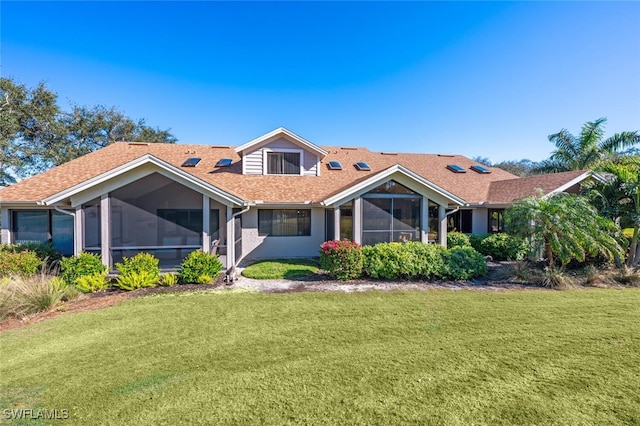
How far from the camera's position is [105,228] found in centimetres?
925

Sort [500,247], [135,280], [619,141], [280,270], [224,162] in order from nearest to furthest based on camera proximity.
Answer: [135,280] < [280,270] < [500,247] < [224,162] < [619,141]

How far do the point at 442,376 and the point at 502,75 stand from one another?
1489 cm

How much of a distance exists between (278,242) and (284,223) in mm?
1018

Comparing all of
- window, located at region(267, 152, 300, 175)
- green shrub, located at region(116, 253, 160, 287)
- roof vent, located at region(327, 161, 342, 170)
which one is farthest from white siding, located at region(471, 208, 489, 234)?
green shrub, located at region(116, 253, 160, 287)

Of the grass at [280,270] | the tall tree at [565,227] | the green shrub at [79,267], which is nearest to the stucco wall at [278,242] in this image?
the grass at [280,270]

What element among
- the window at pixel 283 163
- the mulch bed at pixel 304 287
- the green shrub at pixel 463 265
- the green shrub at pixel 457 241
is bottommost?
the mulch bed at pixel 304 287

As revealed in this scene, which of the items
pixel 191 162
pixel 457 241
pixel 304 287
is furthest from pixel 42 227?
pixel 457 241

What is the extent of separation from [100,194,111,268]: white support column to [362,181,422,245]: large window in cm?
941

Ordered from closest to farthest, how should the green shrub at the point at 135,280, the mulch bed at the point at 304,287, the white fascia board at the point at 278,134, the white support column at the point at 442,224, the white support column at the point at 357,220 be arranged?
the mulch bed at the point at 304,287
the green shrub at the point at 135,280
the white support column at the point at 357,220
the white support column at the point at 442,224
the white fascia board at the point at 278,134

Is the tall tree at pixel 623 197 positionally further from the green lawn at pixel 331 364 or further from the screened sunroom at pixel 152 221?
the screened sunroom at pixel 152 221

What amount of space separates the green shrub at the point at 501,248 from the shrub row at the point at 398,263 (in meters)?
4.02

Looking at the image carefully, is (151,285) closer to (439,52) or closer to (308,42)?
(308,42)

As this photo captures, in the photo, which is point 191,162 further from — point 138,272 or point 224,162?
point 138,272

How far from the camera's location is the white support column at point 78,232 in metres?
9.13
